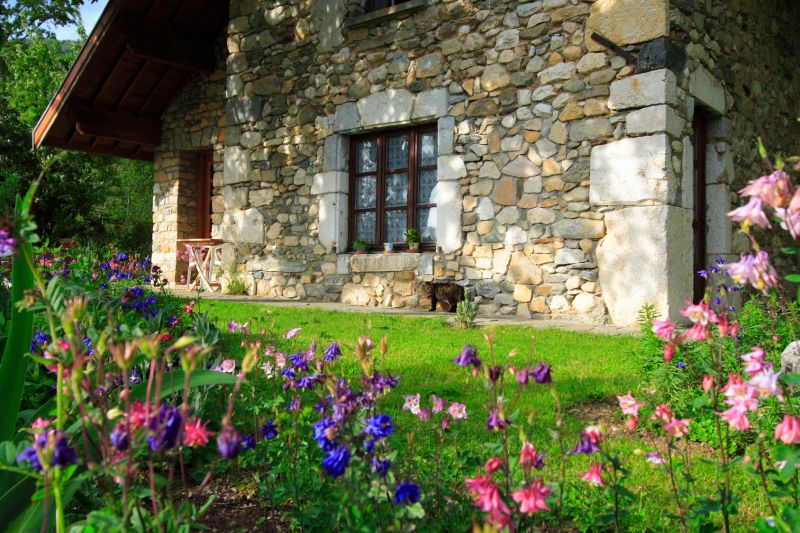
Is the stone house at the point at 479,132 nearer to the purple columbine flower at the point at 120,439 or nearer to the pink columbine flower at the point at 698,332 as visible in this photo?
the pink columbine flower at the point at 698,332

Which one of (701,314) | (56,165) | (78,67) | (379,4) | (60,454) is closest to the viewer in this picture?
(60,454)

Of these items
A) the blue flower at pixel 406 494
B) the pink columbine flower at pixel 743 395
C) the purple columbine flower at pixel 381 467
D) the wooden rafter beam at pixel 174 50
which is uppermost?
the wooden rafter beam at pixel 174 50

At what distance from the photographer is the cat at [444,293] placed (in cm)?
646

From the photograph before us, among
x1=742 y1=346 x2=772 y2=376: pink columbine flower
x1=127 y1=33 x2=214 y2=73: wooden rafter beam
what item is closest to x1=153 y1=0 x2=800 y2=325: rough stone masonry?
x1=127 y1=33 x2=214 y2=73: wooden rafter beam

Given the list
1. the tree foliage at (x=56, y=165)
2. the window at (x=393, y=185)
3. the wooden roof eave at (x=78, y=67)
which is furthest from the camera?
the tree foliage at (x=56, y=165)

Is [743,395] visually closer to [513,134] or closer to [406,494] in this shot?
[406,494]

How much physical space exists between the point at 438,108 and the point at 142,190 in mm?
15544

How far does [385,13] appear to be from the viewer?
7.03m

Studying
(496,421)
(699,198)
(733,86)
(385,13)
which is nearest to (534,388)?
(496,421)

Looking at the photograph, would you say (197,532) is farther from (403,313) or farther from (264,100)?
(264,100)

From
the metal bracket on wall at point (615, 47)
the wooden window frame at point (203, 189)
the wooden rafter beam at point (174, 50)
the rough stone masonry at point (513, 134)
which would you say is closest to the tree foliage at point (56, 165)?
the wooden window frame at point (203, 189)

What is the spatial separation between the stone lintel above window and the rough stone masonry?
2 cm

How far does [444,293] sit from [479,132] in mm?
1633

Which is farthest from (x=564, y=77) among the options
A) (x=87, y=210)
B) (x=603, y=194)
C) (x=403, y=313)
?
(x=87, y=210)
